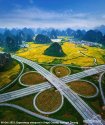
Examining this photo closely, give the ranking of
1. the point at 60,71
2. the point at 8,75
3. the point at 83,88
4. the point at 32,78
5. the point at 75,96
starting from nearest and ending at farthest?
the point at 75,96
the point at 83,88
the point at 32,78
the point at 8,75
the point at 60,71

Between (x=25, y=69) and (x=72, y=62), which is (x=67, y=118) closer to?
(x=25, y=69)

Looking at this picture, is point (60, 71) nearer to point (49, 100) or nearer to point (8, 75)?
point (8, 75)

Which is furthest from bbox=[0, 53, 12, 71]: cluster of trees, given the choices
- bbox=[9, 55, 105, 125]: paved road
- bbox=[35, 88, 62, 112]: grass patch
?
bbox=[35, 88, 62, 112]: grass patch

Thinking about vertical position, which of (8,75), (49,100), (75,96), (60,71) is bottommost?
(49,100)

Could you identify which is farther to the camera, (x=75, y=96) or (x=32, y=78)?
(x=32, y=78)

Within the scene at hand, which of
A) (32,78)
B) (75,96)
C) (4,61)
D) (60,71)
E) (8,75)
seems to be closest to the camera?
(75,96)

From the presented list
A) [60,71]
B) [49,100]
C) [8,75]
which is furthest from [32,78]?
[49,100]

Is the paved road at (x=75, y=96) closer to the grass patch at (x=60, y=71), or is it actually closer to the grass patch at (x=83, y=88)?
the grass patch at (x=83, y=88)

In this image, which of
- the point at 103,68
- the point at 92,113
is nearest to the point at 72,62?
the point at 103,68
